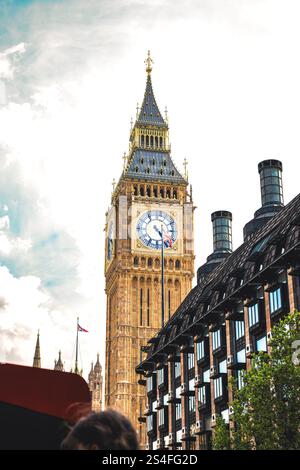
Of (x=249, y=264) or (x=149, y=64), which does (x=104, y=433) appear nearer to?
(x=249, y=264)

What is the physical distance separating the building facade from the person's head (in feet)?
133

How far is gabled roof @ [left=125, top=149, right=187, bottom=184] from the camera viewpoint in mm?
124625

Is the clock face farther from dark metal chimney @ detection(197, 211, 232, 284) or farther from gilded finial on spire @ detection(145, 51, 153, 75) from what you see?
gilded finial on spire @ detection(145, 51, 153, 75)

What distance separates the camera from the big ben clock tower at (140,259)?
113 meters

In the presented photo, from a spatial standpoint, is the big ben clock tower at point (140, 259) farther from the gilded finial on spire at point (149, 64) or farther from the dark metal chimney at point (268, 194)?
the dark metal chimney at point (268, 194)

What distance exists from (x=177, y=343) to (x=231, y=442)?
34318 mm

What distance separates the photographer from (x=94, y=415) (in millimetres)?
4957

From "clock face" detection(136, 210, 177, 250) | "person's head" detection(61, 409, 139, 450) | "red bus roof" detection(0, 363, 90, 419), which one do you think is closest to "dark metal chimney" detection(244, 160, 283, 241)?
"clock face" detection(136, 210, 177, 250)

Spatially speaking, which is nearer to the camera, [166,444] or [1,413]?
[1,413]

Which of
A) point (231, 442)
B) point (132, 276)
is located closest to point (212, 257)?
point (132, 276)

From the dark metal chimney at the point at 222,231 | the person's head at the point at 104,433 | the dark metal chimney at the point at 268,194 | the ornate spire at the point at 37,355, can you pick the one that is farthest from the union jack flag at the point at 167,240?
the person's head at the point at 104,433

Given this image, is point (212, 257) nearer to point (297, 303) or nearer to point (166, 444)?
point (166, 444)

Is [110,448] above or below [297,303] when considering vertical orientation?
below

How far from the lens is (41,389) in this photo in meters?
9.94
